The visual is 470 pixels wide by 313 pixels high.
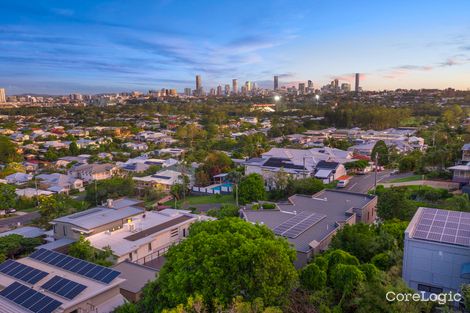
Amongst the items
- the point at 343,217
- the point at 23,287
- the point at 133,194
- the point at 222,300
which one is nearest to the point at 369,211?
the point at 343,217

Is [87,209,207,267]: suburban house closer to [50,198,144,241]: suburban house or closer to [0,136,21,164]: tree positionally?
[50,198,144,241]: suburban house

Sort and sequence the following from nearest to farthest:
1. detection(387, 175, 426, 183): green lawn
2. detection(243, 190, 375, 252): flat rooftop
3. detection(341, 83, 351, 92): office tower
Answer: detection(243, 190, 375, 252): flat rooftop < detection(387, 175, 426, 183): green lawn < detection(341, 83, 351, 92): office tower

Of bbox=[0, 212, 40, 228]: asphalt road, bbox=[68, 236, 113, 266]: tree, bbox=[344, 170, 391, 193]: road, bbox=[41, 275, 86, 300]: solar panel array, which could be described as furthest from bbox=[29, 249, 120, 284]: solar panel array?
bbox=[344, 170, 391, 193]: road

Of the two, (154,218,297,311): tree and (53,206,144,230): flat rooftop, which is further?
(53,206,144,230): flat rooftop

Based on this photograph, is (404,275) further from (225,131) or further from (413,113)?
(413,113)

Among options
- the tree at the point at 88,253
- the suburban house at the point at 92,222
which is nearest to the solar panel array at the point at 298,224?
the tree at the point at 88,253

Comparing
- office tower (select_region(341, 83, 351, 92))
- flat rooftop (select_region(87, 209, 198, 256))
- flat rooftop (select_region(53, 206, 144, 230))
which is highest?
office tower (select_region(341, 83, 351, 92))

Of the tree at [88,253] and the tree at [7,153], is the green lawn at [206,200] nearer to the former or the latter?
the tree at [88,253]
